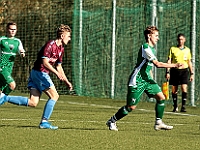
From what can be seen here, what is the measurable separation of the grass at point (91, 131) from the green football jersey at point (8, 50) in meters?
1.07

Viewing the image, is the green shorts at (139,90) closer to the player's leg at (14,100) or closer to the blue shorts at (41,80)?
the blue shorts at (41,80)

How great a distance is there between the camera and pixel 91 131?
1295 centimetres

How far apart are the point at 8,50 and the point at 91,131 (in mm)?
3373

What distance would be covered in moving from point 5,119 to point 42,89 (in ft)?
7.32

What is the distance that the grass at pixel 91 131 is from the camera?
10781mm

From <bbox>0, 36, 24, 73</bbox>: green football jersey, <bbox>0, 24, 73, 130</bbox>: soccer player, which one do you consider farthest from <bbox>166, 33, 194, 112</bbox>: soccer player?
<bbox>0, 24, 73, 130</bbox>: soccer player

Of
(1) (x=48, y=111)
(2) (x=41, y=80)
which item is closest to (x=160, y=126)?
(1) (x=48, y=111)

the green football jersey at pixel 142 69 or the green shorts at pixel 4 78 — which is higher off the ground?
the green football jersey at pixel 142 69

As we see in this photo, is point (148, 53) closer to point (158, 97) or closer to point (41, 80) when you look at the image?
point (158, 97)

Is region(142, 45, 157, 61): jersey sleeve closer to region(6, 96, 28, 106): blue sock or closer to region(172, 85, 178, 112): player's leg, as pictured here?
region(6, 96, 28, 106): blue sock

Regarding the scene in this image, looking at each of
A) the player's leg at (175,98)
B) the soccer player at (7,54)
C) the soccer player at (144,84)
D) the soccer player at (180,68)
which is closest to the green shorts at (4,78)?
the soccer player at (7,54)

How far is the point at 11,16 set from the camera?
3023 centimetres

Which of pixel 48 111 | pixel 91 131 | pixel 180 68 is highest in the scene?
pixel 180 68

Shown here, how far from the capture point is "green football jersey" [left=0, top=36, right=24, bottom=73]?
15.5 metres
